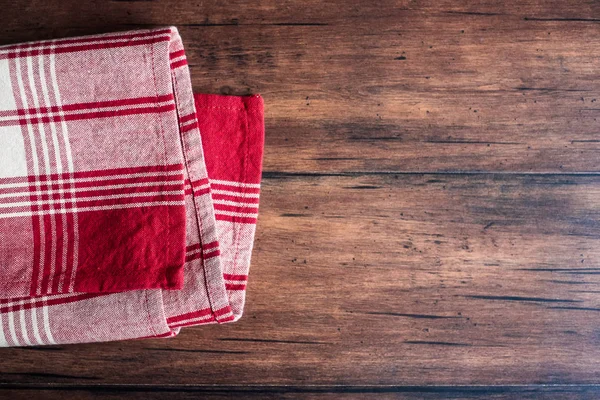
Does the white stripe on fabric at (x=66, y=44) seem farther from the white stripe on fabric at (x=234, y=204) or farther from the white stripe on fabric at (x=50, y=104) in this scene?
the white stripe on fabric at (x=234, y=204)

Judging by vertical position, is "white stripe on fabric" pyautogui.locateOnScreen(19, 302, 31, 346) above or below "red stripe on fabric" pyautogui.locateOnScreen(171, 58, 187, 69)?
below

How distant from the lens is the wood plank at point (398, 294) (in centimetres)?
47

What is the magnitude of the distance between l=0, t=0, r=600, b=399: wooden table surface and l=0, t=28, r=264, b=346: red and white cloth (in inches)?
2.8

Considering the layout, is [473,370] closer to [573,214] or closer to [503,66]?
[573,214]

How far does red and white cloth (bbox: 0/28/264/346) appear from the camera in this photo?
40cm

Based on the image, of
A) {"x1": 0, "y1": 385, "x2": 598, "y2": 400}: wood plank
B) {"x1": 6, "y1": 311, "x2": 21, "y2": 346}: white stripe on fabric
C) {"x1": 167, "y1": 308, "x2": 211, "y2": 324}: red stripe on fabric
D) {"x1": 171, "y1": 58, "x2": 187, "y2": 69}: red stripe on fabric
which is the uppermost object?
{"x1": 171, "y1": 58, "x2": 187, "y2": 69}: red stripe on fabric

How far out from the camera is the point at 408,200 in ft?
1.55

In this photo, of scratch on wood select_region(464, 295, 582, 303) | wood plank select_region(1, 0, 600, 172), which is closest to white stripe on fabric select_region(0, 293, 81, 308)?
wood plank select_region(1, 0, 600, 172)

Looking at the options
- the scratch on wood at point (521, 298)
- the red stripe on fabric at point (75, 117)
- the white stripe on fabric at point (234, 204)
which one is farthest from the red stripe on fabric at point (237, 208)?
the scratch on wood at point (521, 298)

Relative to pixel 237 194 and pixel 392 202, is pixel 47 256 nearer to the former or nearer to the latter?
pixel 237 194

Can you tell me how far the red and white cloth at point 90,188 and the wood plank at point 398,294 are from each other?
81 mm

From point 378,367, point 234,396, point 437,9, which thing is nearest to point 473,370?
point 378,367

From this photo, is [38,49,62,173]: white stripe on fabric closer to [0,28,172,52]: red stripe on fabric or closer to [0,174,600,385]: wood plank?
[0,28,172,52]: red stripe on fabric

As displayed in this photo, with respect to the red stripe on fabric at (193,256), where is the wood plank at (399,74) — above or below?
above
